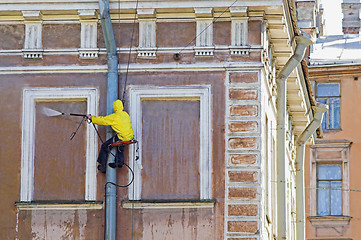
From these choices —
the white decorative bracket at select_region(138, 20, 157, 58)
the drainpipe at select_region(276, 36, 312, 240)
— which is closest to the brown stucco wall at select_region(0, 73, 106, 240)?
the white decorative bracket at select_region(138, 20, 157, 58)

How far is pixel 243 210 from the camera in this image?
1920 cm

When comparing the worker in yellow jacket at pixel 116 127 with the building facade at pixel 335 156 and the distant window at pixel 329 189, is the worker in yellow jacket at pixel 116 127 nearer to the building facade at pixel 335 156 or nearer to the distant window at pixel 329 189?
the building facade at pixel 335 156

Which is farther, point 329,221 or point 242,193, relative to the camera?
point 329,221

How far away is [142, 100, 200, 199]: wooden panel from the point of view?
19516 millimetres

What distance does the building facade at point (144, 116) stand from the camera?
63.5 feet

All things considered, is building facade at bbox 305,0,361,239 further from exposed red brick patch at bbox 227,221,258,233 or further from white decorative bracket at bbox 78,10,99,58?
white decorative bracket at bbox 78,10,99,58

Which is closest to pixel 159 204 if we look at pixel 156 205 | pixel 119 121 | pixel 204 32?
pixel 156 205

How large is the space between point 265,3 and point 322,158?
2351 centimetres

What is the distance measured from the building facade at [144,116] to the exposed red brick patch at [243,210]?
0.05ft

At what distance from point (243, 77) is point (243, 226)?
2496 millimetres

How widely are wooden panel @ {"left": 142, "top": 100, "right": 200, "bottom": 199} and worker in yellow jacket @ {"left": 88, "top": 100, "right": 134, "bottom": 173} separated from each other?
16.9 inches

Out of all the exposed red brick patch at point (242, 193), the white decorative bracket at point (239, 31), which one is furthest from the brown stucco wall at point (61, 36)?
the exposed red brick patch at point (242, 193)

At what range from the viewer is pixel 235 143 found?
765 inches

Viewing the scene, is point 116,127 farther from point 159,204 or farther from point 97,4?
point 97,4
